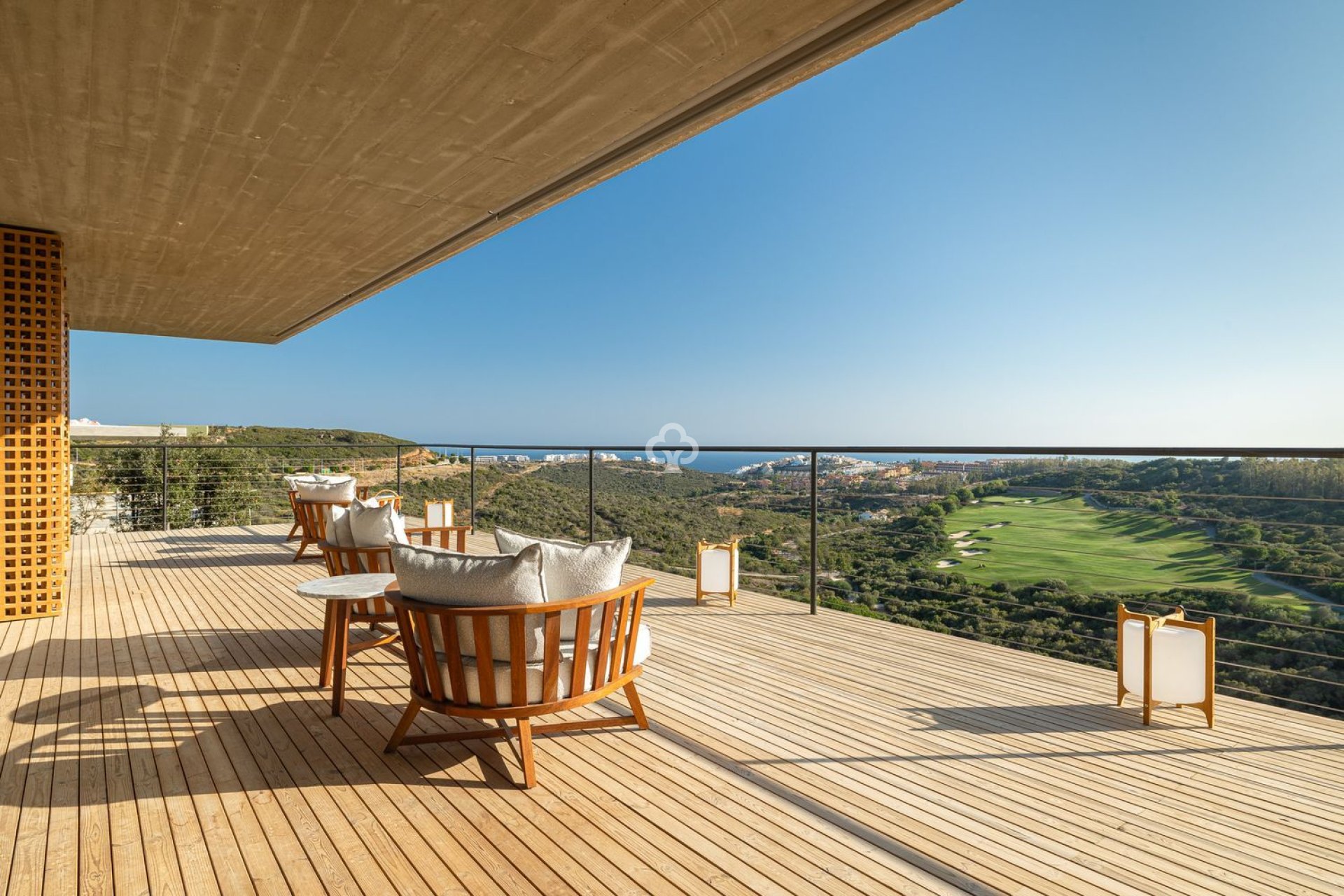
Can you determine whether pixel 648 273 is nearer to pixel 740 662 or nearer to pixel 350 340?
pixel 350 340

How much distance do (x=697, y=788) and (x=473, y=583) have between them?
99 cm

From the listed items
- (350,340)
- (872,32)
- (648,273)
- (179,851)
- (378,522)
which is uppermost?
(648,273)

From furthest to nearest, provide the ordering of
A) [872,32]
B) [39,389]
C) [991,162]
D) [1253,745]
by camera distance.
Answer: [991,162] < [39,389] < [1253,745] < [872,32]

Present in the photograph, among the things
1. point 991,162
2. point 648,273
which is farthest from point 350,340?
point 991,162

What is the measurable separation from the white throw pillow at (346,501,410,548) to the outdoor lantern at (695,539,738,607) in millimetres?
2040

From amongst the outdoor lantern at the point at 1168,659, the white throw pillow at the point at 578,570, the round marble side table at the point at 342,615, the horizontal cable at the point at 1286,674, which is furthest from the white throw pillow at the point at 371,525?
the horizontal cable at the point at 1286,674

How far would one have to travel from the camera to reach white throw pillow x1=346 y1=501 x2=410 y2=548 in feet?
11.7

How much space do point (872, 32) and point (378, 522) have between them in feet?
10.4

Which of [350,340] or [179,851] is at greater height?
[350,340]

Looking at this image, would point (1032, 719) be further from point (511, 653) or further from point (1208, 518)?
point (511, 653)

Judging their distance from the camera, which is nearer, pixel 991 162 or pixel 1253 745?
pixel 1253 745

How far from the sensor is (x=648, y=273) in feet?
106

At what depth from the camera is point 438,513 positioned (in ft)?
23.2

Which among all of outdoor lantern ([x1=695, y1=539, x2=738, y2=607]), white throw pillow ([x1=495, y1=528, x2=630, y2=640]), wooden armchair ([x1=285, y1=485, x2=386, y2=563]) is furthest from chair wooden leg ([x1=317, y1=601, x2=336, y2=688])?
wooden armchair ([x1=285, y1=485, x2=386, y2=563])
